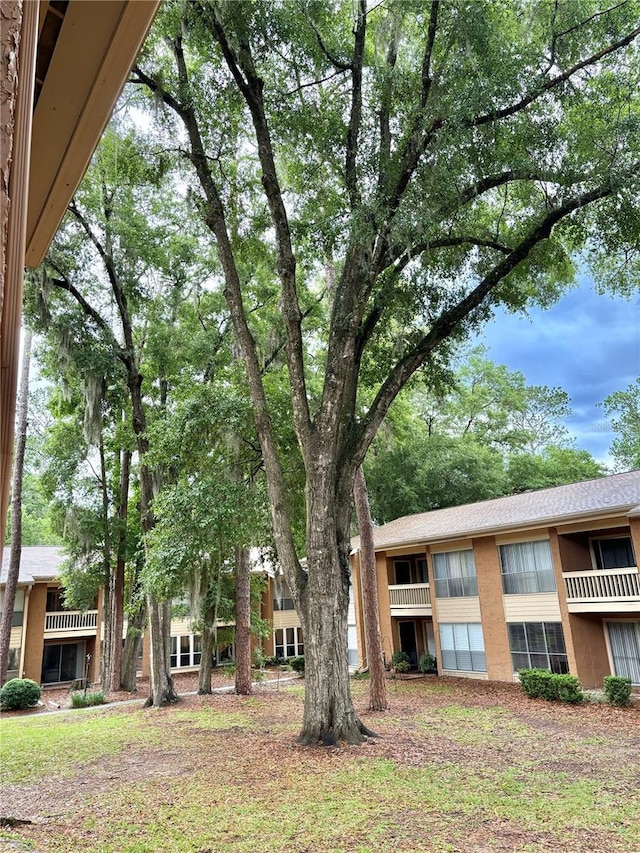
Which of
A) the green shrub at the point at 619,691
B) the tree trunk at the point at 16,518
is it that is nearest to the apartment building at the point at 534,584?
the green shrub at the point at 619,691

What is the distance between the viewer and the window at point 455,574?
58.4 ft

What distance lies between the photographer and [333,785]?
683 cm

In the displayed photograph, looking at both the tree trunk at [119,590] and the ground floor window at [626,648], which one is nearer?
the ground floor window at [626,648]

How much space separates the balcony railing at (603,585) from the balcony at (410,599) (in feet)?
18.0

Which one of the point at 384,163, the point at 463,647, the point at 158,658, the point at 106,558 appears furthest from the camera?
the point at 106,558

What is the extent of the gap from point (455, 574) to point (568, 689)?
5.69 metres

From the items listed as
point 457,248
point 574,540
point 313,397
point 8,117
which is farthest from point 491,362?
point 8,117

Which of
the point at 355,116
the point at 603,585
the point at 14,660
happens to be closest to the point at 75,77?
the point at 355,116

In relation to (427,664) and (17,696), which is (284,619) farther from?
(17,696)

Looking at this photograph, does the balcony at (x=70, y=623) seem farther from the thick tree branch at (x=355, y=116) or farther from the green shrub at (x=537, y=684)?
the thick tree branch at (x=355, y=116)

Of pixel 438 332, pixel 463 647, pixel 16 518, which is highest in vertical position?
pixel 438 332

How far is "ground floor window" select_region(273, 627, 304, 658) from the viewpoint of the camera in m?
26.2

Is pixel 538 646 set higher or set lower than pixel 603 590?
lower

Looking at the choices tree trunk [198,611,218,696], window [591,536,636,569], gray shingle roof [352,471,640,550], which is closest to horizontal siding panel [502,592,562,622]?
window [591,536,636,569]
